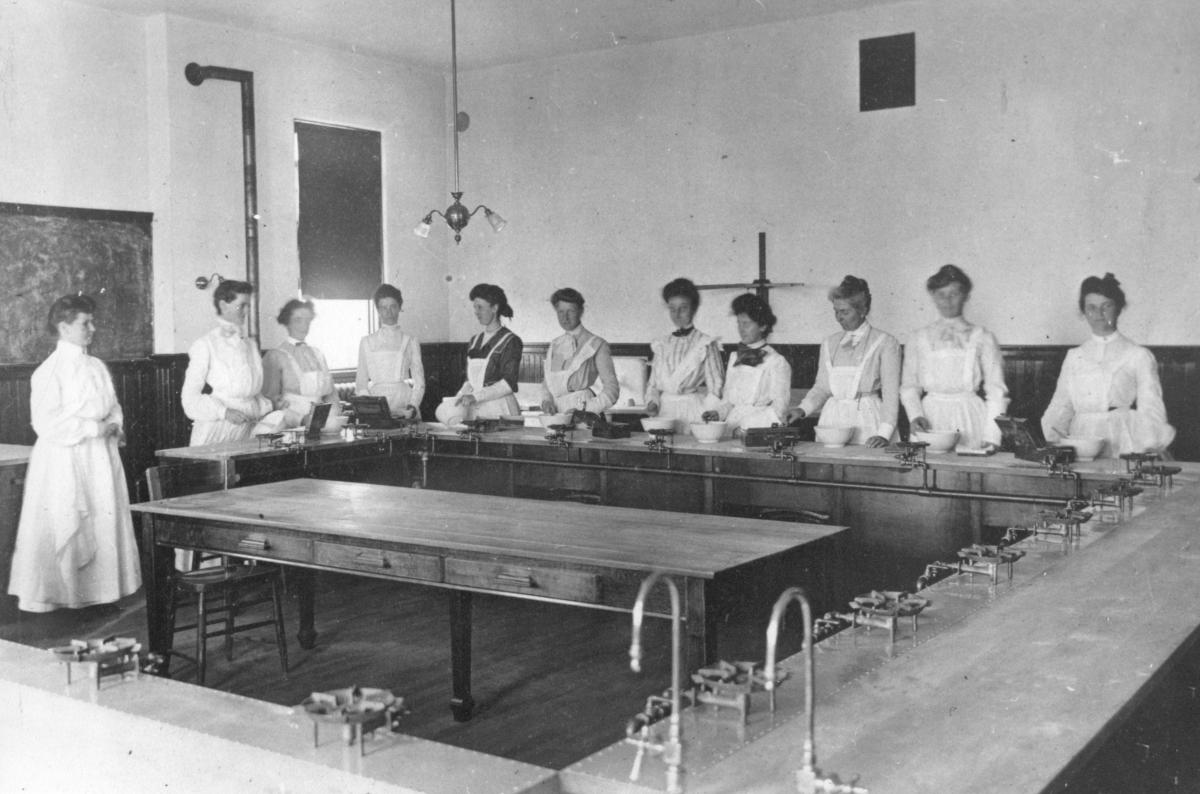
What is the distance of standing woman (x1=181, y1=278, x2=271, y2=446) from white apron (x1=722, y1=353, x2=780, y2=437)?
3142mm

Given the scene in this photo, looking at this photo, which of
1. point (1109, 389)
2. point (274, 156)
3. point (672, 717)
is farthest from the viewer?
point (274, 156)

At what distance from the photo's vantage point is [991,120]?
8531 millimetres

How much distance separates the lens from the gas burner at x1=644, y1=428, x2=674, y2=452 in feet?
20.7

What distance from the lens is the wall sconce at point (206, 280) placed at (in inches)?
346

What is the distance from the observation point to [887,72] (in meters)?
8.93

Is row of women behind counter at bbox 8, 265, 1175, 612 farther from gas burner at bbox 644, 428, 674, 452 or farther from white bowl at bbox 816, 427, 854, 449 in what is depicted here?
gas burner at bbox 644, 428, 674, 452

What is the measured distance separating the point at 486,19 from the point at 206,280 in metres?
2.97

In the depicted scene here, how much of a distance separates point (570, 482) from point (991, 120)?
4.40m

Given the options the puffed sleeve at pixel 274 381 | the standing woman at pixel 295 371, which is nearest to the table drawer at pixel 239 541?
the standing woman at pixel 295 371

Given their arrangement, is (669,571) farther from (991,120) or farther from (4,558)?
(991,120)

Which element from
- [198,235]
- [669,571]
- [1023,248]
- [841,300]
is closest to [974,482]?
[841,300]

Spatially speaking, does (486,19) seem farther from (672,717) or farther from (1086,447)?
(672,717)

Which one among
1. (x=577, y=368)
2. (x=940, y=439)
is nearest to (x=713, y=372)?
(x=577, y=368)

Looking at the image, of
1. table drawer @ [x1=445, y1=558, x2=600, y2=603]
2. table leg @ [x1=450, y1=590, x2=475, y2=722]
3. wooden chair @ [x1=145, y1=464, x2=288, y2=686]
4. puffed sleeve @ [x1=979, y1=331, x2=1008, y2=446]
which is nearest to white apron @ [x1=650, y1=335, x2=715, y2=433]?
puffed sleeve @ [x1=979, y1=331, x2=1008, y2=446]
